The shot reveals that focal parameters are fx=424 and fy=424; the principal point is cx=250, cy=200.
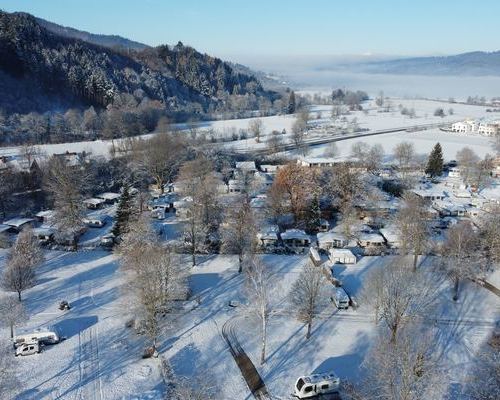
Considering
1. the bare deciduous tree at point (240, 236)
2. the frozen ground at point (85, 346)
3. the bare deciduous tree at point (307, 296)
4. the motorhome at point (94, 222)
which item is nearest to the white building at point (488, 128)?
the bare deciduous tree at point (240, 236)

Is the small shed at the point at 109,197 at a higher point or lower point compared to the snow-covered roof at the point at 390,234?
higher

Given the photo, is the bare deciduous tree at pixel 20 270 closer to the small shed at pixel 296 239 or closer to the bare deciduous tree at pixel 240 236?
the bare deciduous tree at pixel 240 236

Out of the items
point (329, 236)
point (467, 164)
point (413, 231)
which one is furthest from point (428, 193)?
point (413, 231)

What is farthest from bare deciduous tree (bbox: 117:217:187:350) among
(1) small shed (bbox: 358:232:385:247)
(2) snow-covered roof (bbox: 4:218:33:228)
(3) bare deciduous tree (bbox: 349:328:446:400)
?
(2) snow-covered roof (bbox: 4:218:33:228)

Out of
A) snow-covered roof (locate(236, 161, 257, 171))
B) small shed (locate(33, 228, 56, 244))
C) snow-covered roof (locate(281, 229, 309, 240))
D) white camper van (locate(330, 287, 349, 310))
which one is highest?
snow-covered roof (locate(236, 161, 257, 171))

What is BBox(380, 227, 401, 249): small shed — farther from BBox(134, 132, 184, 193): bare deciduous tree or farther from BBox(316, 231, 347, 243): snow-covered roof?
BBox(134, 132, 184, 193): bare deciduous tree

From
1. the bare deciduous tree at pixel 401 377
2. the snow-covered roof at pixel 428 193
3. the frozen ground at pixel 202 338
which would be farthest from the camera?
the snow-covered roof at pixel 428 193
